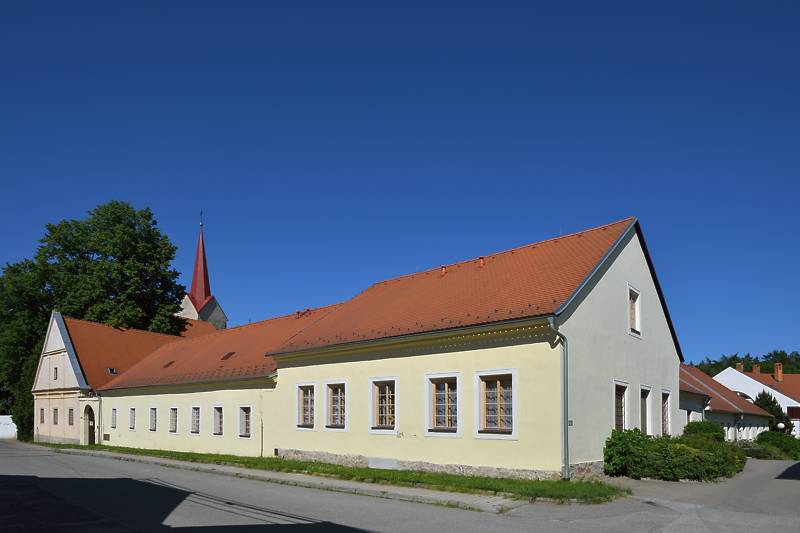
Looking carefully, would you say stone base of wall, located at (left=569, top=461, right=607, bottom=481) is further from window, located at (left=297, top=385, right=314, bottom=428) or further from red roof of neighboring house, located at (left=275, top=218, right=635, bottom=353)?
window, located at (left=297, top=385, right=314, bottom=428)

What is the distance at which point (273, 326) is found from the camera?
33188 millimetres

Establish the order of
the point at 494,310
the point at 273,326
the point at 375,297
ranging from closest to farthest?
the point at 494,310, the point at 375,297, the point at 273,326

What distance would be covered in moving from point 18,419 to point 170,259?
14601 millimetres

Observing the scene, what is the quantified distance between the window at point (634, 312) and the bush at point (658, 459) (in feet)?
12.9

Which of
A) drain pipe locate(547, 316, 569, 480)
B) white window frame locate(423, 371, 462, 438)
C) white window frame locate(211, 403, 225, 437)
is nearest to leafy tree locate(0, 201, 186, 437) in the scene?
white window frame locate(211, 403, 225, 437)

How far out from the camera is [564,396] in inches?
656

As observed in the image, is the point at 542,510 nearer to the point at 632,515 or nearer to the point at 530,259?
the point at 632,515

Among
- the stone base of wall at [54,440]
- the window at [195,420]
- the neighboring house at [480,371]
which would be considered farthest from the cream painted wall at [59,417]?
the neighboring house at [480,371]

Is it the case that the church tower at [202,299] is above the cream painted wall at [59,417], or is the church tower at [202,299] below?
above

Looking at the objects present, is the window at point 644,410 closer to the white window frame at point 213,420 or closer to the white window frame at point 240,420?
the white window frame at point 240,420

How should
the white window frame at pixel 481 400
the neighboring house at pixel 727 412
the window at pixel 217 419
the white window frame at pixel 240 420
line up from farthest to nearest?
1. the neighboring house at pixel 727 412
2. the window at pixel 217 419
3. the white window frame at pixel 240 420
4. the white window frame at pixel 481 400

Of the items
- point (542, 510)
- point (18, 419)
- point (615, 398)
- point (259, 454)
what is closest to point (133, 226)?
point (18, 419)

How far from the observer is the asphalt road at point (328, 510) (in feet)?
37.1

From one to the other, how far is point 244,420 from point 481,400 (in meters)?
13.5
